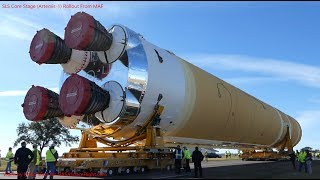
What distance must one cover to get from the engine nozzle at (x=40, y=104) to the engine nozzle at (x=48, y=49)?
1.32 meters

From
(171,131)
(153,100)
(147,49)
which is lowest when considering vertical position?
(171,131)

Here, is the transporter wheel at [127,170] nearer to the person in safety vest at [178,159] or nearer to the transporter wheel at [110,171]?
the transporter wheel at [110,171]

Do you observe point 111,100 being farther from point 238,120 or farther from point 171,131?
point 238,120

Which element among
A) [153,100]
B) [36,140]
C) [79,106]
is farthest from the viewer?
[36,140]

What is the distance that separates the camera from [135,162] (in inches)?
620

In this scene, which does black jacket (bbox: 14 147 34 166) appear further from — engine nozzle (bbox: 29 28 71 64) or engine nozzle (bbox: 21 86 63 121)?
engine nozzle (bbox: 29 28 71 64)

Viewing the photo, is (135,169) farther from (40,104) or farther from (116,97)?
(40,104)

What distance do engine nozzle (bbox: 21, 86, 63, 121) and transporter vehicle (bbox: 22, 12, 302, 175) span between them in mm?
41

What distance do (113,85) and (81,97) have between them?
175 cm

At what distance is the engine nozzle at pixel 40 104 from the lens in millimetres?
16234

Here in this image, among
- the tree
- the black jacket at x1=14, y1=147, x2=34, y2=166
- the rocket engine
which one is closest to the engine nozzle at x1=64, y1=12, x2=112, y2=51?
the rocket engine

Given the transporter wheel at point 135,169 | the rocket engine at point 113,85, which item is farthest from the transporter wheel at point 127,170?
the rocket engine at point 113,85

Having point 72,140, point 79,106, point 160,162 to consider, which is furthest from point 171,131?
point 72,140

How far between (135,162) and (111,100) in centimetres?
273
